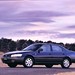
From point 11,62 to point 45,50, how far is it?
2430 mm

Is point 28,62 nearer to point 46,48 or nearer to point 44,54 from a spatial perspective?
point 44,54

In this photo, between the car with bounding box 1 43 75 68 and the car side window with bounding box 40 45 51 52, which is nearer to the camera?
the car with bounding box 1 43 75 68

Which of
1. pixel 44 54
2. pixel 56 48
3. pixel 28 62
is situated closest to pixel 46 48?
pixel 44 54

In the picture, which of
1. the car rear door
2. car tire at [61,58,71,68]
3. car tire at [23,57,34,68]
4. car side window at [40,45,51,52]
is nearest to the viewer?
car tire at [23,57,34,68]

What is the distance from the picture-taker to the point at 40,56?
87.0 feet

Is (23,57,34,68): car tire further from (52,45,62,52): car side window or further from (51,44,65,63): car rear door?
(52,45,62,52): car side window

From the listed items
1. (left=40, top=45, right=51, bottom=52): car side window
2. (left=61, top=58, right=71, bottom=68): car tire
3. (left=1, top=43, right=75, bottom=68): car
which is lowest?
(left=61, top=58, right=71, bottom=68): car tire

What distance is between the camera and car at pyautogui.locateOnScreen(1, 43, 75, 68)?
25.7 m

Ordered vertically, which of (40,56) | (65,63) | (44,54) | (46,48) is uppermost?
(46,48)

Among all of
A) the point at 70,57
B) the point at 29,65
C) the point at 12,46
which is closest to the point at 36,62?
the point at 29,65

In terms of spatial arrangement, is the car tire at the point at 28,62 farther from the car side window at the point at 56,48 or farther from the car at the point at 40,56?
the car side window at the point at 56,48

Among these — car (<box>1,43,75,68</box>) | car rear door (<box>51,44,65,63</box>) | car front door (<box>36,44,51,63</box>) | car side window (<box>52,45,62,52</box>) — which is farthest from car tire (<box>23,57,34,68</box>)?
car side window (<box>52,45,62,52</box>)

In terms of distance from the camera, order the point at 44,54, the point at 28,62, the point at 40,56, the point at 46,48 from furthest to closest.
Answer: the point at 46,48
the point at 44,54
the point at 40,56
the point at 28,62

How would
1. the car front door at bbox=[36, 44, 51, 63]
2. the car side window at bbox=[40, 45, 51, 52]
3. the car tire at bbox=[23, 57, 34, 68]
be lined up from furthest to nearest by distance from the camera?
the car side window at bbox=[40, 45, 51, 52] < the car front door at bbox=[36, 44, 51, 63] < the car tire at bbox=[23, 57, 34, 68]
